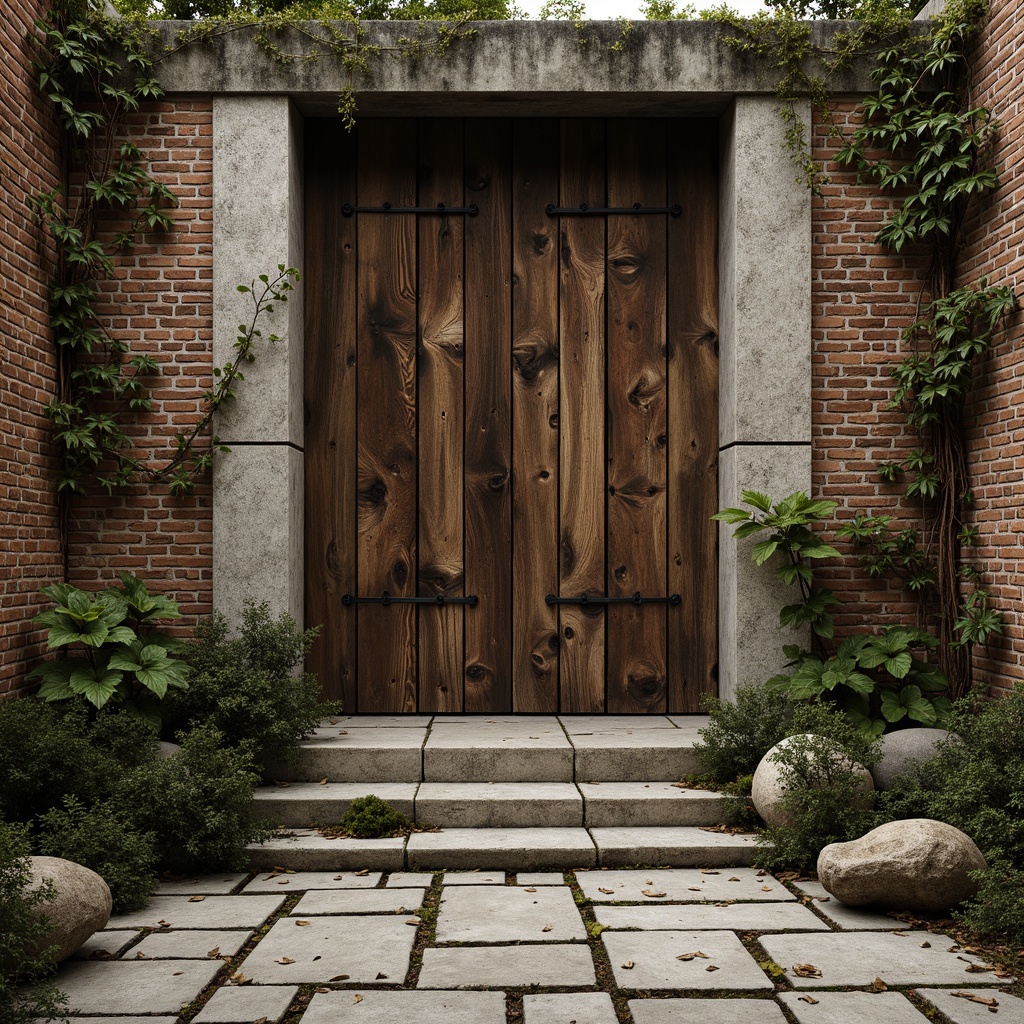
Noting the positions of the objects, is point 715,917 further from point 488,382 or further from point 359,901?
point 488,382

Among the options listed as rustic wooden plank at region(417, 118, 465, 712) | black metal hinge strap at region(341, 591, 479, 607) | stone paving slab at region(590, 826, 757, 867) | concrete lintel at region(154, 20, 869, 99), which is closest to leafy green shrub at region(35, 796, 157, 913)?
stone paving slab at region(590, 826, 757, 867)

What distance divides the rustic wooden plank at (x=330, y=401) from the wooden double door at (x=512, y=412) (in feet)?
0.04

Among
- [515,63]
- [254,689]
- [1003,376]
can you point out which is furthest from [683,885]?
[515,63]

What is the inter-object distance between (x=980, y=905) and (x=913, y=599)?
234cm

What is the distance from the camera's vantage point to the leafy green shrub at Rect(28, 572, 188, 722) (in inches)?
182

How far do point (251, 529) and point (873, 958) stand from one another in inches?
146

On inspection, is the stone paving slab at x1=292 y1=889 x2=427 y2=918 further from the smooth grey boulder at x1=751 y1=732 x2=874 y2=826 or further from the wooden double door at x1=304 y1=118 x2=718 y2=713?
the wooden double door at x1=304 y1=118 x2=718 y2=713

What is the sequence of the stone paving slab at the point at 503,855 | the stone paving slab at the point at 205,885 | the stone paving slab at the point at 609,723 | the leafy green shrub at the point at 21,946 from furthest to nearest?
the stone paving slab at the point at 609,723
the stone paving slab at the point at 503,855
the stone paving slab at the point at 205,885
the leafy green shrub at the point at 21,946

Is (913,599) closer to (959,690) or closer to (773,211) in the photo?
(959,690)

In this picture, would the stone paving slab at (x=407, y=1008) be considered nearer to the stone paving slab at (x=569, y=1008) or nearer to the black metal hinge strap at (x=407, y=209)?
the stone paving slab at (x=569, y=1008)

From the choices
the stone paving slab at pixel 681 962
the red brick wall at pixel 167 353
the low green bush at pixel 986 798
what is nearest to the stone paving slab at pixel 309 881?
the stone paving slab at pixel 681 962

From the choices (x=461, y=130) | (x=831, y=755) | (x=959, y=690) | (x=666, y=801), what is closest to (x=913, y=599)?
(x=959, y=690)

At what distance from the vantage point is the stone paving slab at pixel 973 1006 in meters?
2.82

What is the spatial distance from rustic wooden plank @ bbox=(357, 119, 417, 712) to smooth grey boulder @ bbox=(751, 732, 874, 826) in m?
2.26
